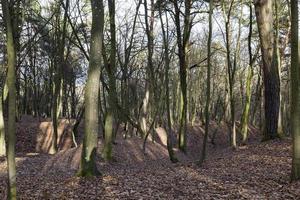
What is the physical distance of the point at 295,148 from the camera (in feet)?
28.3

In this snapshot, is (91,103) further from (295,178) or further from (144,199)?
(295,178)

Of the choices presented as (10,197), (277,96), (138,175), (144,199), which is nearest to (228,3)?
(277,96)

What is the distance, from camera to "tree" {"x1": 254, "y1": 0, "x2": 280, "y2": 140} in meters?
15.7

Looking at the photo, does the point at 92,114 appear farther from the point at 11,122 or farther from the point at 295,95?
the point at 295,95

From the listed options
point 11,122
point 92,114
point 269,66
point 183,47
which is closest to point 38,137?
point 183,47

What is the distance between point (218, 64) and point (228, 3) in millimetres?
19484

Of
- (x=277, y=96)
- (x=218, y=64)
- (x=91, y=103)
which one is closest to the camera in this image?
(x=91, y=103)

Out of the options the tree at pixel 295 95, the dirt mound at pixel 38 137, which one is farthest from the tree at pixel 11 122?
the dirt mound at pixel 38 137

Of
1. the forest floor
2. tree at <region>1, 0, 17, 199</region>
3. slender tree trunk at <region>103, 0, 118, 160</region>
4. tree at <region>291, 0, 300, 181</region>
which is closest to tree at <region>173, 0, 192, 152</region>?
slender tree trunk at <region>103, 0, 118, 160</region>

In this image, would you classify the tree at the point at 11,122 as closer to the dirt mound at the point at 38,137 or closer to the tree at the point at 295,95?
the tree at the point at 295,95

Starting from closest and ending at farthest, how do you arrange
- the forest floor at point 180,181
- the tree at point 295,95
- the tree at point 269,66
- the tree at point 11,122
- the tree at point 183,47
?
the tree at point 11,122 → the forest floor at point 180,181 → the tree at point 295,95 → the tree at point 269,66 → the tree at point 183,47

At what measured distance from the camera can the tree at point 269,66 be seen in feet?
51.6

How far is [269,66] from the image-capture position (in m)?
15.9

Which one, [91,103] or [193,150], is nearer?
[91,103]
